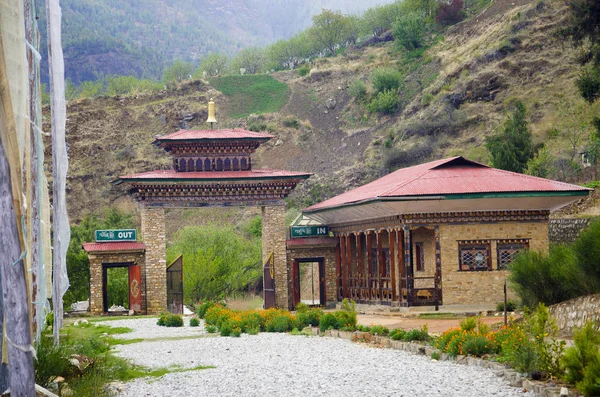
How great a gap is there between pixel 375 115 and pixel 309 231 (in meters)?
49.1

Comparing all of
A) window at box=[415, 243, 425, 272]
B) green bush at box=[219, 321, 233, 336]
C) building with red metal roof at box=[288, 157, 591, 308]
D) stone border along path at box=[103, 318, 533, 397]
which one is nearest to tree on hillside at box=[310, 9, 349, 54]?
window at box=[415, 243, 425, 272]

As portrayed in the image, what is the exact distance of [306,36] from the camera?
11731 cm

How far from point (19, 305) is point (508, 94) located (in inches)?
2540

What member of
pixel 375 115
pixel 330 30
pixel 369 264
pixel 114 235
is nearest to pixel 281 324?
pixel 369 264

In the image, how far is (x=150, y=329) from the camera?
1096 inches

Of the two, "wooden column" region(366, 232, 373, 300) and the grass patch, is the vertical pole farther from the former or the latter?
the grass patch

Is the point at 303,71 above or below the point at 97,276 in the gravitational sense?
above

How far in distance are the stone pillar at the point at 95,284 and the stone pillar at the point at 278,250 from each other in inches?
271

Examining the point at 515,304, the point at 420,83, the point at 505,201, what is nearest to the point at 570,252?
the point at 515,304

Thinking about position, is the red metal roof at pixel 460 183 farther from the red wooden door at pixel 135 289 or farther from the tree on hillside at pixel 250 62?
the tree on hillside at pixel 250 62

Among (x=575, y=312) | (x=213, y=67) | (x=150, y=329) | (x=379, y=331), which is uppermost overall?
(x=213, y=67)

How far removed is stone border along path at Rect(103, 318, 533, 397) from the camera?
41.1 feet

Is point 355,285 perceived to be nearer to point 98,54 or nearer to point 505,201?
point 505,201

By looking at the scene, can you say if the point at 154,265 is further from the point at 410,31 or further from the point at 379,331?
the point at 410,31
